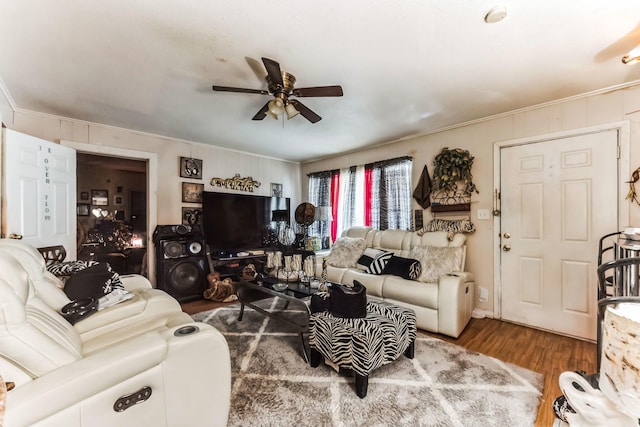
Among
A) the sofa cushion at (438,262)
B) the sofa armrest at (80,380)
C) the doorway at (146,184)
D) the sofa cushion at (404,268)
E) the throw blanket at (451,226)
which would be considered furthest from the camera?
the doorway at (146,184)

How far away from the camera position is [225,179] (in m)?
4.45

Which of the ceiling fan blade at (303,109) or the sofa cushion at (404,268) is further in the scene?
Result: the sofa cushion at (404,268)

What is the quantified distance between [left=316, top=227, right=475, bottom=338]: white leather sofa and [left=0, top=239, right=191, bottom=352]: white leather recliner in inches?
79.1

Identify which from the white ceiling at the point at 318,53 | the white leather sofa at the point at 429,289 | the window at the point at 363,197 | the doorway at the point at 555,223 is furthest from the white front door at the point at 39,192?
the doorway at the point at 555,223

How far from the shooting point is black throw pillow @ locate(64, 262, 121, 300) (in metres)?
1.90

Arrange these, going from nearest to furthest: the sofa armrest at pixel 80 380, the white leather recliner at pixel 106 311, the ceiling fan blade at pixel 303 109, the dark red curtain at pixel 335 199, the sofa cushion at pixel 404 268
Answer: the sofa armrest at pixel 80 380 < the white leather recliner at pixel 106 311 < the ceiling fan blade at pixel 303 109 < the sofa cushion at pixel 404 268 < the dark red curtain at pixel 335 199

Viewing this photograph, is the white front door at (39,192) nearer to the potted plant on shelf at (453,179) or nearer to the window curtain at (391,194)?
the window curtain at (391,194)

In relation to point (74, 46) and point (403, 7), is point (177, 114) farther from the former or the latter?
point (403, 7)

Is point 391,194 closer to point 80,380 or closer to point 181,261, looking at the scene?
point 181,261

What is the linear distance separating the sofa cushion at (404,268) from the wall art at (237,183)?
2813 mm

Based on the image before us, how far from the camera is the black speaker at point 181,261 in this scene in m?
3.54

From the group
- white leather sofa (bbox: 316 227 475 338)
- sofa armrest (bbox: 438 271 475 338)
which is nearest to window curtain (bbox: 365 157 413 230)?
white leather sofa (bbox: 316 227 475 338)

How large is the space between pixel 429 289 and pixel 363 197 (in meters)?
2.12

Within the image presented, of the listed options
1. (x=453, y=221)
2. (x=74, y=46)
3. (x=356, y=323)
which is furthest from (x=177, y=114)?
(x=453, y=221)
